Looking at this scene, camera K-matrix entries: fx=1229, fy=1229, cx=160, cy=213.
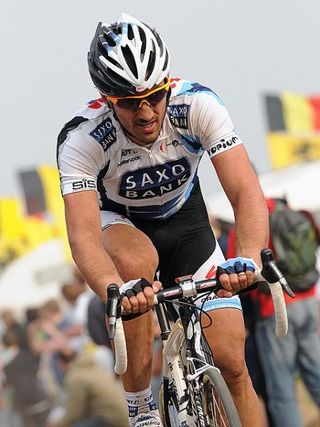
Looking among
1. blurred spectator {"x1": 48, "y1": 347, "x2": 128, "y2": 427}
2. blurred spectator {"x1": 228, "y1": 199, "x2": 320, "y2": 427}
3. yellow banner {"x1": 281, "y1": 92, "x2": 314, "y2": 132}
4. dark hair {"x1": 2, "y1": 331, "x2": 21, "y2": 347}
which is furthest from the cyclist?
yellow banner {"x1": 281, "y1": 92, "x2": 314, "y2": 132}

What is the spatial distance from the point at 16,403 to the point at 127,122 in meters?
8.71

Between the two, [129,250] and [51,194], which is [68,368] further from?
[51,194]

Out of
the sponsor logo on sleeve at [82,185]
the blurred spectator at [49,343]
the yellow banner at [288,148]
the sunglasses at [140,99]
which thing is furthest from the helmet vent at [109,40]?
the yellow banner at [288,148]

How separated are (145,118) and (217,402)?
1.63 metres

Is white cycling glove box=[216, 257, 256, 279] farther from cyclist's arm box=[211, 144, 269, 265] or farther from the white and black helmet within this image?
the white and black helmet

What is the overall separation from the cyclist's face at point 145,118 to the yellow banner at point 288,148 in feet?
60.7

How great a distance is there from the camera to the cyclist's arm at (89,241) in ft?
21.9

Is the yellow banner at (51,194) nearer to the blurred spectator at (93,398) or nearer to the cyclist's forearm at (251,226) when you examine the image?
the blurred spectator at (93,398)

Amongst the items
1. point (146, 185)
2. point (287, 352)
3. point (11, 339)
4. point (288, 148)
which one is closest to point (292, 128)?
point (288, 148)

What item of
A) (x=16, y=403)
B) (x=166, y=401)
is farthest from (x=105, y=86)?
(x=16, y=403)

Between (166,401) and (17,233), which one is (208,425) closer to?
(166,401)

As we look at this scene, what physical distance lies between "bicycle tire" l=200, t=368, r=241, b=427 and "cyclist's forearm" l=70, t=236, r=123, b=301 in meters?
0.71

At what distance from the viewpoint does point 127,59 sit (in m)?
6.94

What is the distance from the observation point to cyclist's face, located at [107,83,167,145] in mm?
6867
